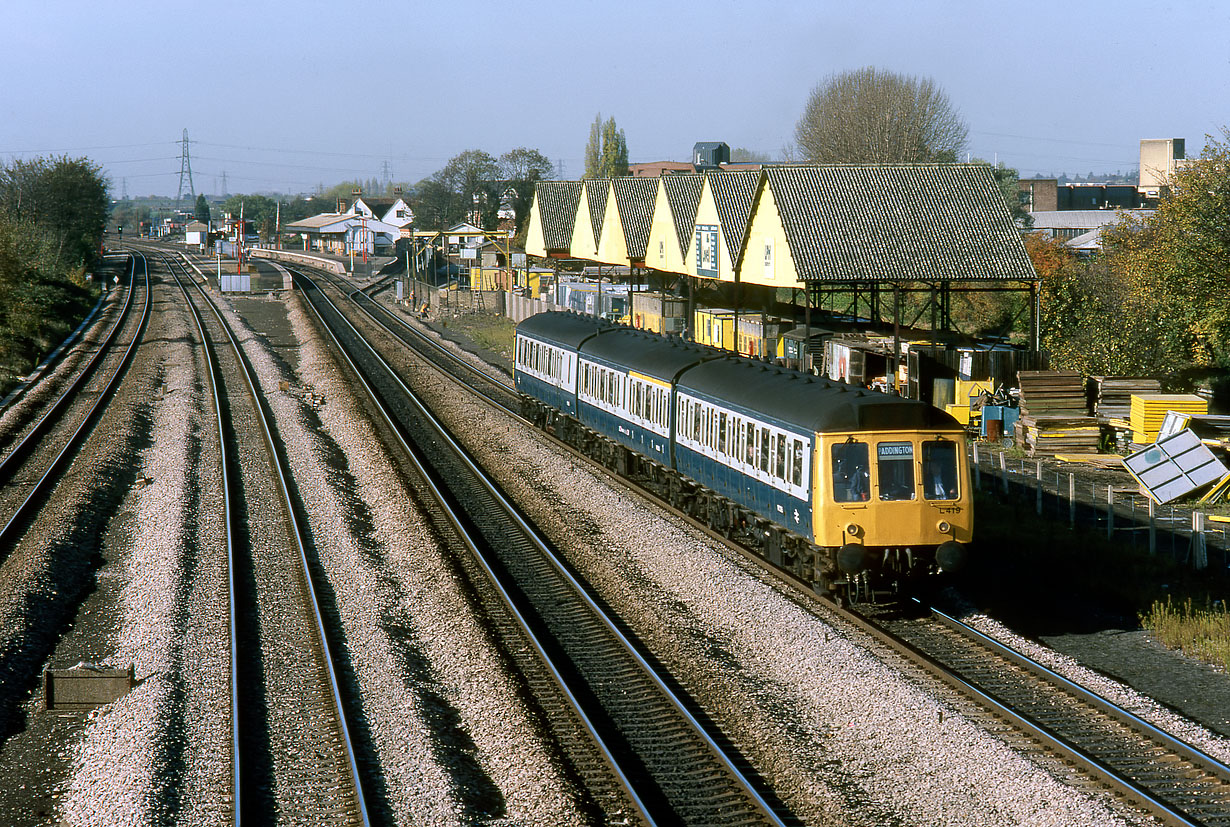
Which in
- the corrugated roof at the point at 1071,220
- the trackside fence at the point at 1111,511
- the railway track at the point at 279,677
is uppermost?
the corrugated roof at the point at 1071,220

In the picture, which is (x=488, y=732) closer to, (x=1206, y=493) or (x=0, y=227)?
(x=1206, y=493)

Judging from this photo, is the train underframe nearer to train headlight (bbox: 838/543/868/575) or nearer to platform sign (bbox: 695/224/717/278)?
train headlight (bbox: 838/543/868/575)

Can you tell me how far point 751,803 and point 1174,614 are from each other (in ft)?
27.1

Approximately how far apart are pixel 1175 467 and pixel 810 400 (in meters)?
10.9

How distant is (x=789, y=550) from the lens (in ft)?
57.6

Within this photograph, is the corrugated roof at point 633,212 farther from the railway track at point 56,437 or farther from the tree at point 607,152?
the tree at point 607,152

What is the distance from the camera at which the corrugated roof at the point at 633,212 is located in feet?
191

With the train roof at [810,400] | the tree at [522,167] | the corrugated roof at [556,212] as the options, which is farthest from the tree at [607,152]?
the train roof at [810,400]

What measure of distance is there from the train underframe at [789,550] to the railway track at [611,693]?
2884 millimetres

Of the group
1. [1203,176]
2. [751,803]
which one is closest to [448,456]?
[751,803]

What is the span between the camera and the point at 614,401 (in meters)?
26.2

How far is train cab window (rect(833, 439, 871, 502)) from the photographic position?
15805mm

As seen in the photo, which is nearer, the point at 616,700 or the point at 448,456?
the point at 616,700

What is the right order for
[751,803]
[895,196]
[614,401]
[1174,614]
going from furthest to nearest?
[895,196] < [614,401] < [1174,614] < [751,803]
